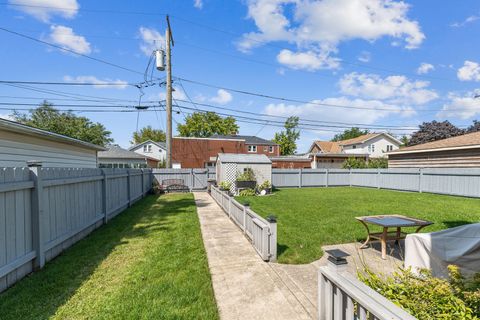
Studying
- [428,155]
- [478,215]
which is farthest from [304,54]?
Answer: [478,215]

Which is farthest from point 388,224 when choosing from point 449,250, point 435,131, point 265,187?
point 435,131

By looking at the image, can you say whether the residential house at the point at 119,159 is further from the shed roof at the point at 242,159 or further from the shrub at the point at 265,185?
the shrub at the point at 265,185

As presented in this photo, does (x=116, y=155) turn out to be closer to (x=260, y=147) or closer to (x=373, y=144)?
(x=260, y=147)

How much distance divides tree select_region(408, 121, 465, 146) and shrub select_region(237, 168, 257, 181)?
30773mm

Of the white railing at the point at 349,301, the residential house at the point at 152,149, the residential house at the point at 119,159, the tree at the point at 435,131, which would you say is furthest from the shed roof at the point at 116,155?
the tree at the point at 435,131

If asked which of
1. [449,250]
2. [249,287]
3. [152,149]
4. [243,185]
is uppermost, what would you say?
[152,149]

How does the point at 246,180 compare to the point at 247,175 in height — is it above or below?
below

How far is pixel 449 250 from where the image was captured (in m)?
2.69

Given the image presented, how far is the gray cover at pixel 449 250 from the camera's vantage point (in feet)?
8.52

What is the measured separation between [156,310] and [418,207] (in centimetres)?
1072

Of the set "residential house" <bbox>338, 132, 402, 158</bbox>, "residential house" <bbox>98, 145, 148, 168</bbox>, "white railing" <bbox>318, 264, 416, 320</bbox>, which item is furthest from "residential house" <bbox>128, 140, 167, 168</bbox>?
"white railing" <bbox>318, 264, 416, 320</bbox>

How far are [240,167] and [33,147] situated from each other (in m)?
10.2

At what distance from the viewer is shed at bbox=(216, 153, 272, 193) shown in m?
15.6

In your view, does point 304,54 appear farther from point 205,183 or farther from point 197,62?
point 205,183
